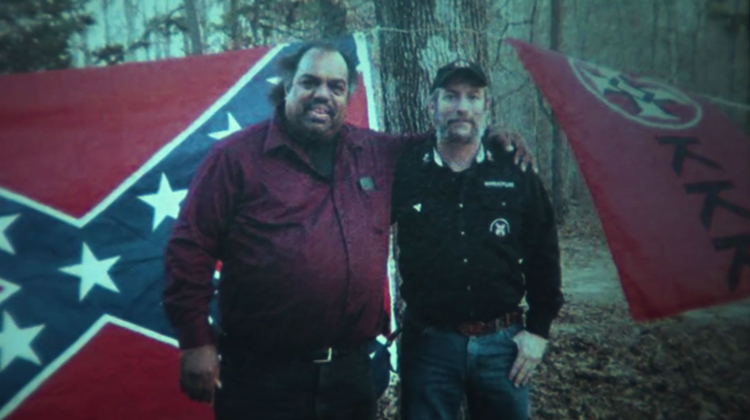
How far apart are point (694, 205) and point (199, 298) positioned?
2.34 meters

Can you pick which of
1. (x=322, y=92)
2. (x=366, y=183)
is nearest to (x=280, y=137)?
(x=322, y=92)

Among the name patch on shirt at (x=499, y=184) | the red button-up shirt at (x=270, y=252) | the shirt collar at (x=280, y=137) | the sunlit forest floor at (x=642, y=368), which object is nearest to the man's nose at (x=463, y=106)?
the name patch on shirt at (x=499, y=184)

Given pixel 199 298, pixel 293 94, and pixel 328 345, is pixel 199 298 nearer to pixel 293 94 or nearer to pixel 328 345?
pixel 328 345

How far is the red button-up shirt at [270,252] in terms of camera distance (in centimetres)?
229

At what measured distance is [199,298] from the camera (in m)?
2.30

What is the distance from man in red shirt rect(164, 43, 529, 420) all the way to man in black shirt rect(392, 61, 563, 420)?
0.20 meters

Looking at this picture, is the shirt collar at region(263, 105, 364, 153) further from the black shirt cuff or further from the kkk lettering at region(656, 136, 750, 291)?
the kkk lettering at region(656, 136, 750, 291)

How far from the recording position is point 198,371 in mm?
2312

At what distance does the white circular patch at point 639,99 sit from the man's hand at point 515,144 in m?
0.72

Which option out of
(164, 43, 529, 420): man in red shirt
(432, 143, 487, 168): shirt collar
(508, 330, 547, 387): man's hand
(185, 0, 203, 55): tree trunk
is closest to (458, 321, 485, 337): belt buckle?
(508, 330, 547, 387): man's hand

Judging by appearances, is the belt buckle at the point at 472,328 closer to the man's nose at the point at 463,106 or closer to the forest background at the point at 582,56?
the man's nose at the point at 463,106

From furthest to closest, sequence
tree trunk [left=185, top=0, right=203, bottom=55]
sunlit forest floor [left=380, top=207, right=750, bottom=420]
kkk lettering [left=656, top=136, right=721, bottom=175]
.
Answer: tree trunk [left=185, top=0, right=203, bottom=55], sunlit forest floor [left=380, top=207, right=750, bottom=420], kkk lettering [left=656, top=136, right=721, bottom=175]

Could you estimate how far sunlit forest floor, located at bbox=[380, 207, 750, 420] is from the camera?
13.4 feet

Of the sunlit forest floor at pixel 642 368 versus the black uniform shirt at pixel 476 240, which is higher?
the black uniform shirt at pixel 476 240
